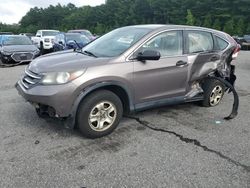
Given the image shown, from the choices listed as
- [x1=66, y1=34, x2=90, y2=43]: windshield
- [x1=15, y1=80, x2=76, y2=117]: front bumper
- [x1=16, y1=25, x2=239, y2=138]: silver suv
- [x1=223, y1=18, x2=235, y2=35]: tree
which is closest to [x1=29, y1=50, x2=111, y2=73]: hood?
[x1=16, y1=25, x2=239, y2=138]: silver suv

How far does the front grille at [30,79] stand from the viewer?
4.38 metres

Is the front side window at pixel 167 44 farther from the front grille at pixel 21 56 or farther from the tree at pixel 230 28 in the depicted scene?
the tree at pixel 230 28

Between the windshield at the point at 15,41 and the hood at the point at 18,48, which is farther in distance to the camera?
the windshield at the point at 15,41

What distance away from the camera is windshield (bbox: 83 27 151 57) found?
4.83 metres

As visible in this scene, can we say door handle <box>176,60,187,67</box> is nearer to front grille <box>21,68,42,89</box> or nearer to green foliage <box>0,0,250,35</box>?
front grille <box>21,68,42,89</box>

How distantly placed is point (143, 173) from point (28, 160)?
4.77ft

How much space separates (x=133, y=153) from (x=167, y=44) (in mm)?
2084

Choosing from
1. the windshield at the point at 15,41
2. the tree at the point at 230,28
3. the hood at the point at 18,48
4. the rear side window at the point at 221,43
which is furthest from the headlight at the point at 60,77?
the tree at the point at 230,28

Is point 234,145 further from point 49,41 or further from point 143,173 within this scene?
point 49,41

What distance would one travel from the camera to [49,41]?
62.2 feet

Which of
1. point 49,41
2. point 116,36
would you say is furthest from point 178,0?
point 116,36

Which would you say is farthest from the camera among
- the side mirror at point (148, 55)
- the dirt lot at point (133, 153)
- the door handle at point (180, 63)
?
the door handle at point (180, 63)

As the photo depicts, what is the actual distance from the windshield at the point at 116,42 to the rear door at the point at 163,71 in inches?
9.1

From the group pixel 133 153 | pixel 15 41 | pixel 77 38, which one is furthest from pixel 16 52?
pixel 133 153
